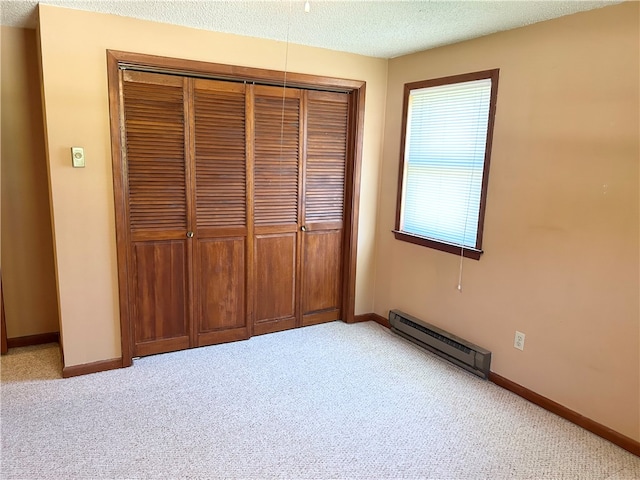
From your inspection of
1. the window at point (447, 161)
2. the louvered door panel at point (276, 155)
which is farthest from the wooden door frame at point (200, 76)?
the window at point (447, 161)

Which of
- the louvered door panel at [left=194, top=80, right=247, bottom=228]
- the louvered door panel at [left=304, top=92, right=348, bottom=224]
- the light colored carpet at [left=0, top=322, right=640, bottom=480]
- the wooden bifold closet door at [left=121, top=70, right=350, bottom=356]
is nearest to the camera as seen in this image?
the light colored carpet at [left=0, top=322, right=640, bottom=480]

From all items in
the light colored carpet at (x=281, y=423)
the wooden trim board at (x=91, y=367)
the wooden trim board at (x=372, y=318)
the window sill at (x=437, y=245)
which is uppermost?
the window sill at (x=437, y=245)

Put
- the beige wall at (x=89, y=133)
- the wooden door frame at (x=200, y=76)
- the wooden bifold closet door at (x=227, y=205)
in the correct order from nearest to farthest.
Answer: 1. the beige wall at (x=89, y=133)
2. the wooden door frame at (x=200, y=76)
3. the wooden bifold closet door at (x=227, y=205)

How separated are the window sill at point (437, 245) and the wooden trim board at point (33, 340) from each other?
9.28 ft

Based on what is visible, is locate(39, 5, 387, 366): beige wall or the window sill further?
the window sill

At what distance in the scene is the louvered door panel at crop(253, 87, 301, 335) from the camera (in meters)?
3.26

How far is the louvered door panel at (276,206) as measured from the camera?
128 inches

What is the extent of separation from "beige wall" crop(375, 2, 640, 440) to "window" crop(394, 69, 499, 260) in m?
0.09

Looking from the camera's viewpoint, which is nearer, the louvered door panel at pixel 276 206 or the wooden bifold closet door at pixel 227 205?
the wooden bifold closet door at pixel 227 205

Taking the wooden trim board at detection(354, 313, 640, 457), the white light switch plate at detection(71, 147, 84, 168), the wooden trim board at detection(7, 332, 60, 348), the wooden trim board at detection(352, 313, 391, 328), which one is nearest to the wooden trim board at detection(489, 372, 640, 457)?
the wooden trim board at detection(354, 313, 640, 457)

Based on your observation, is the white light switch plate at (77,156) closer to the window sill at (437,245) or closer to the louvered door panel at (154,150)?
the louvered door panel at (154,150)

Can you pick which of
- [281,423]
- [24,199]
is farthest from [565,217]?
[24,199]

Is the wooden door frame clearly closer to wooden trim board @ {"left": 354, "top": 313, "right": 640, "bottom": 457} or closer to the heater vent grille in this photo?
the heater vent grille

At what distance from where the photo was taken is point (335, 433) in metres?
2.32
